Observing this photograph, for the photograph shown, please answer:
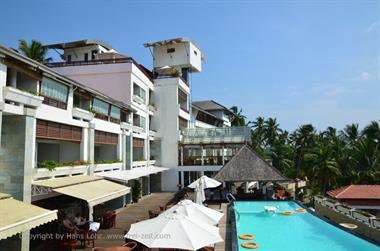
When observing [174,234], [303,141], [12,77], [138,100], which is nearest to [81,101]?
[12,77]

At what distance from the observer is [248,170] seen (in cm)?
2552

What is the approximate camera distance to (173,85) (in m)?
37.9

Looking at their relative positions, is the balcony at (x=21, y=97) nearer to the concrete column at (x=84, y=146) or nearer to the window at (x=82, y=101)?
the window at (x=82, y=101)

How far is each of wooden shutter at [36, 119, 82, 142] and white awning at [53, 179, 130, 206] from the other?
9.61ft

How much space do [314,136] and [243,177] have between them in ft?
161

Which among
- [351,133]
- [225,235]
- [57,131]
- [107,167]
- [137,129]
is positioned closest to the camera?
[225,235]

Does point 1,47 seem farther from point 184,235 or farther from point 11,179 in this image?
point 184,235

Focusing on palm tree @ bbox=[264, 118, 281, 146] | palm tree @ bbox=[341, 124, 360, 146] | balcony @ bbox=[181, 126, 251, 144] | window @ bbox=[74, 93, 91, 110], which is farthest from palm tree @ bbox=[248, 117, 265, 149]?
window @ bbox=[74, 93, 91, 110]

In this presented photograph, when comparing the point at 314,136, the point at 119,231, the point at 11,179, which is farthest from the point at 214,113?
the point at 11,179

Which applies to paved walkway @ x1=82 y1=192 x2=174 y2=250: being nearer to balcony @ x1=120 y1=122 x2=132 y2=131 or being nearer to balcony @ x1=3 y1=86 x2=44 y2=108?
balcony @ x1=120 y1=122 x2=132 y2=131

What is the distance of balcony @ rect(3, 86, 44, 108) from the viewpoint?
12.9 meters

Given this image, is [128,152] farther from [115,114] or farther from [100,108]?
[100,108]

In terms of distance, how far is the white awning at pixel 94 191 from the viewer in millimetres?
14603

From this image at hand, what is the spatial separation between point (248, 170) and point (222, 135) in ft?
35.7
